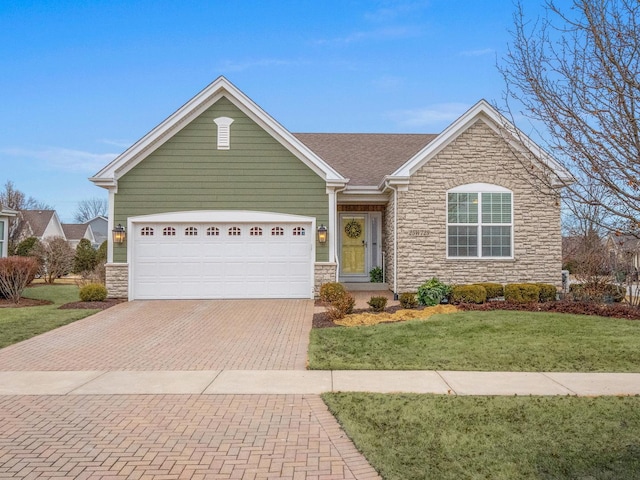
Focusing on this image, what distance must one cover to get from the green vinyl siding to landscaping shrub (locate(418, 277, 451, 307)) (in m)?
3.21

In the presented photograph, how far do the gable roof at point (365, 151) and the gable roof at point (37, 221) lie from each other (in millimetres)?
30204

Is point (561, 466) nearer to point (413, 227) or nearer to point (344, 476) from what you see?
point (344, 476)

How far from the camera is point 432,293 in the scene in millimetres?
13023

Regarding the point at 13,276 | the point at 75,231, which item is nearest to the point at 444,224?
the point at 13,276

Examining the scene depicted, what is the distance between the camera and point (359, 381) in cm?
650

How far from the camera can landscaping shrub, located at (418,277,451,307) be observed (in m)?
13.0

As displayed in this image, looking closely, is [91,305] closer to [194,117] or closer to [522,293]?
[194,117]

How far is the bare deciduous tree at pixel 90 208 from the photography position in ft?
250

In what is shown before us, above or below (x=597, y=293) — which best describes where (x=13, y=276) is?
above

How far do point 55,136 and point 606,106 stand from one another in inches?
1506

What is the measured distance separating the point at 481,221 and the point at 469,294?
2593 millimetres

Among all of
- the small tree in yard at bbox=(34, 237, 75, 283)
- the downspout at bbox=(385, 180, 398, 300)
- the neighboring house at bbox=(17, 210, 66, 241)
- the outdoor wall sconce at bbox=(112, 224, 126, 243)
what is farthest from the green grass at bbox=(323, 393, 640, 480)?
the neighboring house at bbox=(17, 210, 66, 241)

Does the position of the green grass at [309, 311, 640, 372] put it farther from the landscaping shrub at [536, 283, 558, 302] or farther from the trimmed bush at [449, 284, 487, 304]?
the landscaping shrub at [536, 283, 558, 302]

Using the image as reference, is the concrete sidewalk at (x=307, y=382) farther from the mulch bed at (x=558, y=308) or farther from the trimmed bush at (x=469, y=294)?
the trimmed bush at (x=469, y=294)
